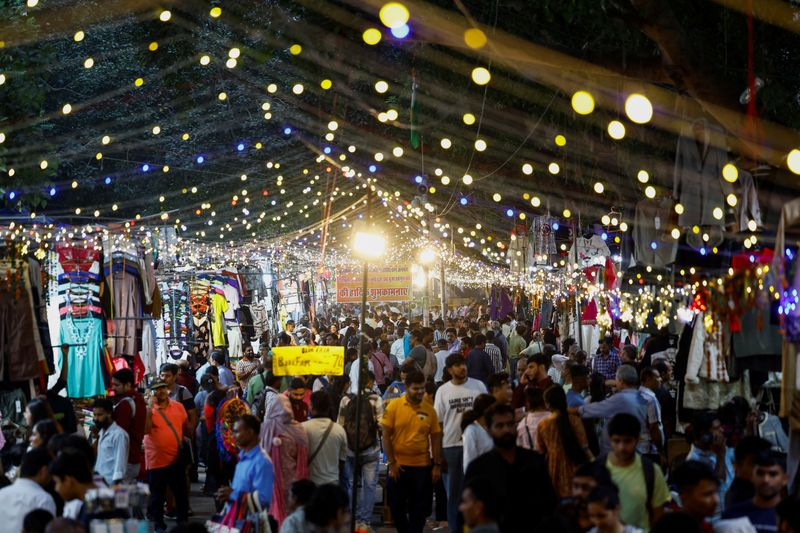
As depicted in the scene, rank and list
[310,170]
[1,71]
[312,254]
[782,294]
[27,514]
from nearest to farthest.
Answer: [27,514]
[782,294]
[1,71]
[310,170]
[312,254]

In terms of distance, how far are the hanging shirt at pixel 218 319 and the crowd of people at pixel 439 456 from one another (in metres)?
5.96

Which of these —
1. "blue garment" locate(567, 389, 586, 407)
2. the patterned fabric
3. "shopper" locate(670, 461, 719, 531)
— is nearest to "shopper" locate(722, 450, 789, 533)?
"shopper" locate(670, 461, 719, 531)

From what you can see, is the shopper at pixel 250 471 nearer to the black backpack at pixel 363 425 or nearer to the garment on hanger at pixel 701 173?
the black backpack at pixel 363 425

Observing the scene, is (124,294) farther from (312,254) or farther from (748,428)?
(312,254)

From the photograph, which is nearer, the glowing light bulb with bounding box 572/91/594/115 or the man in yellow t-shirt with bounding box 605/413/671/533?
the man in yellow t-shirt with bounding box 605/413/671/533

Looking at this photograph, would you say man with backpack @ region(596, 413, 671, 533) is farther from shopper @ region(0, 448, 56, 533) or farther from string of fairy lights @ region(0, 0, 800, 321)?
shopper @ region(0, 448, 56, 533)

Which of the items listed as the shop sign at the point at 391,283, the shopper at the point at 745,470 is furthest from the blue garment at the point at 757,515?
the shop sign at the point at 391,283

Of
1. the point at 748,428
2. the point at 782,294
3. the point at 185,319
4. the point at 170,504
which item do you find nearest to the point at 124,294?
the point at 170,504

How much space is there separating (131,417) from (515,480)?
513cm

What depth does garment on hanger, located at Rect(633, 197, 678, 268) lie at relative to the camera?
11328mm

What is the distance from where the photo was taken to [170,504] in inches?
505

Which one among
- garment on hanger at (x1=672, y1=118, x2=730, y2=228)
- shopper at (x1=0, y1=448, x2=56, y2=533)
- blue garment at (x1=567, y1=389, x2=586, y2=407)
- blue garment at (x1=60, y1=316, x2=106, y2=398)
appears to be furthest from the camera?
blue garment at (x1=60, y1=316, x2=106, y2=398)

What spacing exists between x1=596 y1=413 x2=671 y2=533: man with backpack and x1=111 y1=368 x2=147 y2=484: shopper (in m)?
5.79

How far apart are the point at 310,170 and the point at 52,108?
644 centimetres
